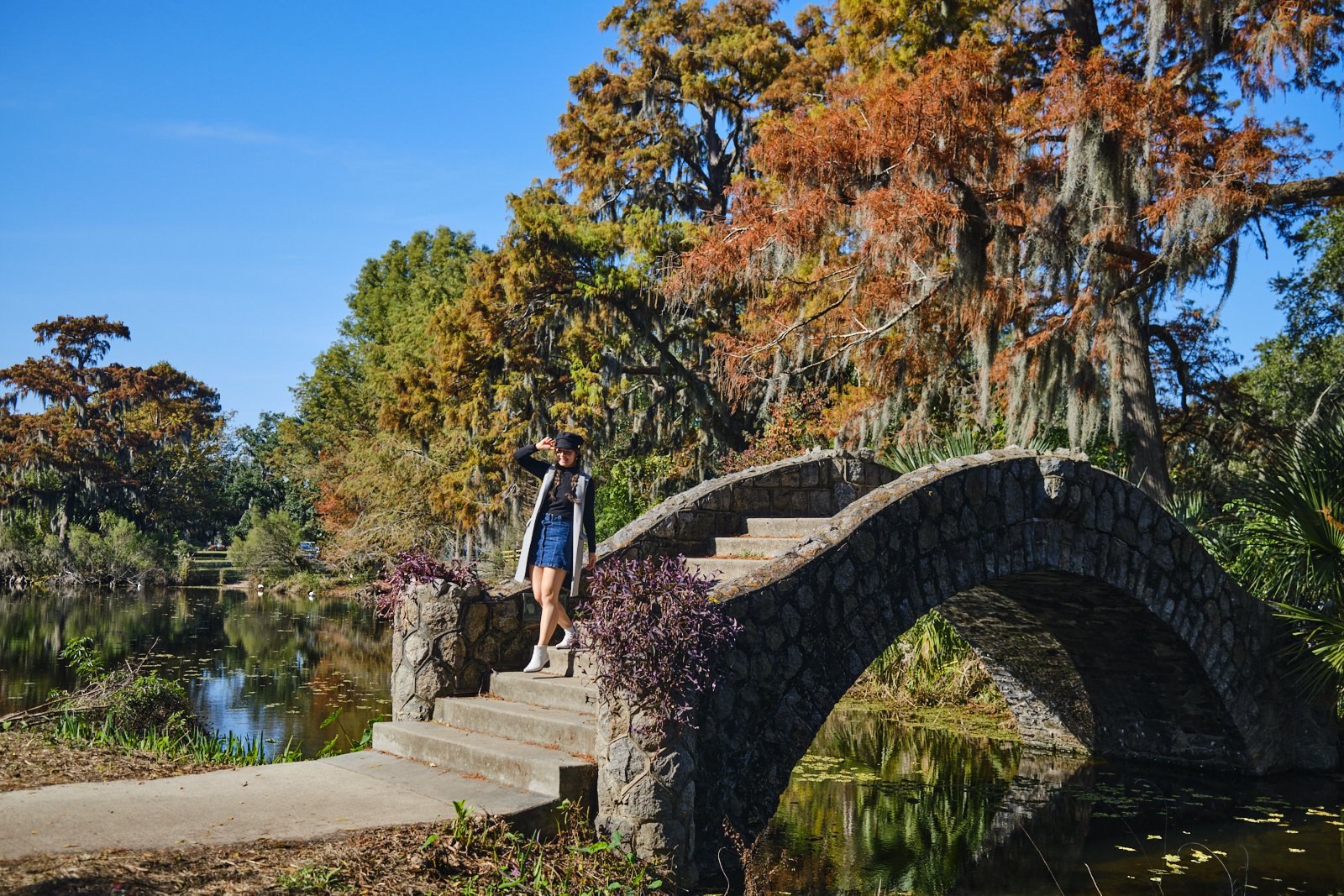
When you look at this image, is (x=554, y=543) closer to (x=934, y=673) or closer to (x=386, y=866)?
(x=386, y=866)

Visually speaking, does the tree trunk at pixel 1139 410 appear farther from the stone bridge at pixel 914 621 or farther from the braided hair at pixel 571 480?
the braided hair at pixel 571 480

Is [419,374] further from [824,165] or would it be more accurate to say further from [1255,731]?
[1255,731]

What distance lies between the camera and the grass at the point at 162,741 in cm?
Answer: 727

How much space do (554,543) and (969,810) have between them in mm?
3963

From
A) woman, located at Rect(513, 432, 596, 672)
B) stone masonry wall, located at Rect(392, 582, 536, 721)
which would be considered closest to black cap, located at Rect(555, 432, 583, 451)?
woman, located at Rect(513, 432, 596, 672)

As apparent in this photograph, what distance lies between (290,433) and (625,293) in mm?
22107

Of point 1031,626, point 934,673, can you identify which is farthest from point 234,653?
point 1031,626

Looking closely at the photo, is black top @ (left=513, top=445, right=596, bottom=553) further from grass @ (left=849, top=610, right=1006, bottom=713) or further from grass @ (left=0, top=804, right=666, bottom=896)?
grass @ (left=849, top=610, right=1006, bottom=713)

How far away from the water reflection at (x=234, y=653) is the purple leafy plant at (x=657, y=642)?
16.8 feet

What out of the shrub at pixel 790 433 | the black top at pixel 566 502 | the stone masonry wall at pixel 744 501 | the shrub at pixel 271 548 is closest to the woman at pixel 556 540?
the black top at pixel 566 502

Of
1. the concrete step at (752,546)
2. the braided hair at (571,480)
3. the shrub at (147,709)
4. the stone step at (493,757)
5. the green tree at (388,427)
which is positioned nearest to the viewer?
the stone step at (493,757)

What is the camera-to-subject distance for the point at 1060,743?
10.9 meters

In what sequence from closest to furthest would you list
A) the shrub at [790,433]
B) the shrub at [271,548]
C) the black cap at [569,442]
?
the black cap at [569,442] < the shrub at [790,433] < the shrub at [271,548]

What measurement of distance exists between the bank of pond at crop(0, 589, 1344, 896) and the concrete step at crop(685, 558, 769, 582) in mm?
1780
